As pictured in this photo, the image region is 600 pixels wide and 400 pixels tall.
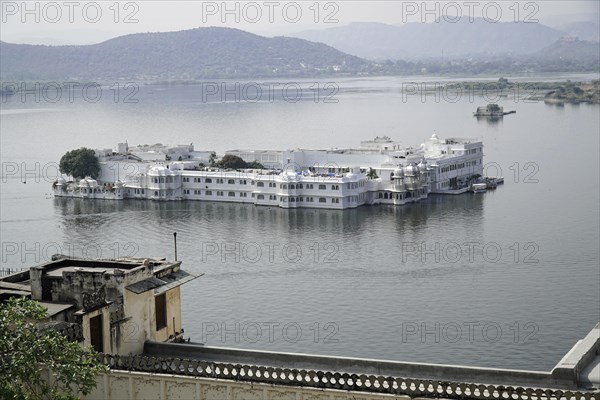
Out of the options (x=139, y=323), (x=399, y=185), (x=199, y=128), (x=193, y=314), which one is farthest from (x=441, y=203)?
(x=199, y=128)

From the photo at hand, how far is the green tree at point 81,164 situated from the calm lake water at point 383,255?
1.06 metres

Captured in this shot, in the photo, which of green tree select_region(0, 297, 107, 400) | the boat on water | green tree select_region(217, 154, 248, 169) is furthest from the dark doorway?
the boat on water

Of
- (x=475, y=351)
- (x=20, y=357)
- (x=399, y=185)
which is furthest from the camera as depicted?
(x=399, y=185)


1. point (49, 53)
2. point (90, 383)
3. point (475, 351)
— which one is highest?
point (49, 53)

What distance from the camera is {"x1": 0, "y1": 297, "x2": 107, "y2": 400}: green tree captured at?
23.0ft

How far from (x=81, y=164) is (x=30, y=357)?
1012 inches

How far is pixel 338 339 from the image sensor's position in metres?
15.1

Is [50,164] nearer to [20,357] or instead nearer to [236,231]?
[236,231]

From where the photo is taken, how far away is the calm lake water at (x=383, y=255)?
15.4 meters

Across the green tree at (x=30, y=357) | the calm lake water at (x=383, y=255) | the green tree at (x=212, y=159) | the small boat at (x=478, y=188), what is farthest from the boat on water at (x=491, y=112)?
the green tree at (x=30, y=357)

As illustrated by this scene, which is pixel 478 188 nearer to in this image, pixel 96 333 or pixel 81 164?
pixel 81 164

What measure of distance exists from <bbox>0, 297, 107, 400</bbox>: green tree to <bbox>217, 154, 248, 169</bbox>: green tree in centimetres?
2465

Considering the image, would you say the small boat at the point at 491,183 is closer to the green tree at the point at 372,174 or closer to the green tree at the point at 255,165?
the green tree at the point at 372,174

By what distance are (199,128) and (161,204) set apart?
27279 millimetres
